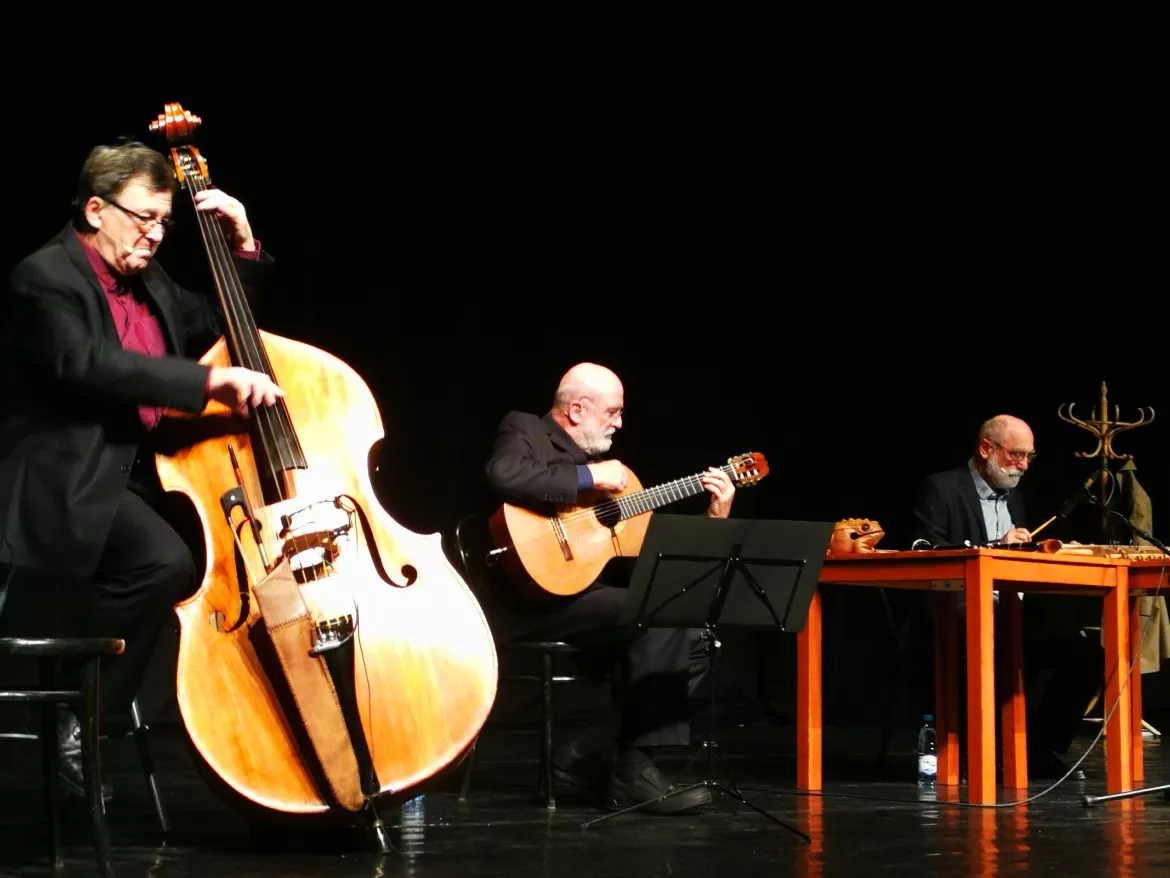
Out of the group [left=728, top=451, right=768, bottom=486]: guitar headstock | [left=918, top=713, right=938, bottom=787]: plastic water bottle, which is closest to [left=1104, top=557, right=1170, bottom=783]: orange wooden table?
[left=918, top=713, right=938, bottom=787]: plastic water bottle

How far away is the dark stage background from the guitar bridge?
8.49ft

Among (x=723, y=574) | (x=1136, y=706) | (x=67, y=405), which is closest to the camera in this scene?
(x=67, y=405)

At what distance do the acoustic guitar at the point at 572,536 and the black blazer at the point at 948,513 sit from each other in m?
1.49

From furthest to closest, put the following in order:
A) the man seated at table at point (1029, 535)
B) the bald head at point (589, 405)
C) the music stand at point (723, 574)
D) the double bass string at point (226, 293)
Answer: the man seated at table at point (1029, 535) < the bald head at point (589, 405) < the music stand at point (723, 574) < the double bass string at point (226, 293)

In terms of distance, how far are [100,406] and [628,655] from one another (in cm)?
149

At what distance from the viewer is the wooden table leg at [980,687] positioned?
388 cm

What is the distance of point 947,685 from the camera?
465cm

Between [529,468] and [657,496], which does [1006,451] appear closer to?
[657,496]

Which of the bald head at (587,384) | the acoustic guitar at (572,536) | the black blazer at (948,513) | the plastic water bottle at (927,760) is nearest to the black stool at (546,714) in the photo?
the acoustic guitar at (572,536)

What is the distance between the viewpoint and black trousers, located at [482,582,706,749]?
12.0 ft

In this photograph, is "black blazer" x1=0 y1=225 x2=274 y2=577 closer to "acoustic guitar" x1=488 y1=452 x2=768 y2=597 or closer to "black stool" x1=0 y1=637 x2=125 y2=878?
"black stool" x1=0 y1=637 x2=125 y2=878

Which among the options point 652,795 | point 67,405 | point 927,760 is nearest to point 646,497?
point 652,795

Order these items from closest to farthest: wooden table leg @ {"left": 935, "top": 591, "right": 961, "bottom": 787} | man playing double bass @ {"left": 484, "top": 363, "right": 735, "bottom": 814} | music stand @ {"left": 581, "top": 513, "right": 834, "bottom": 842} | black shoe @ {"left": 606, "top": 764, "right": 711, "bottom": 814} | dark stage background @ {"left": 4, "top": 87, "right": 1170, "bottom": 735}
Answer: music stand @ {"left": 581, "top": 513, "right": 834, "bottom": 842} < black shoe @ {"left": 606, "top": 764, "right": 711, "bottom": 814} < man playing double bass @ {"left": 484, "top": 363, "right": 735, "bottom": 814} < wooden table leg @ {"left": 935, "top": 591, "right": 961, "bottom": 787} < dark stage background @ {"left": 4, "top": 87, "right": 1170, "bottom": 735}

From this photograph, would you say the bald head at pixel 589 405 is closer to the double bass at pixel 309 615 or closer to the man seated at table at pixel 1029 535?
the double bass at pixel 309 615
